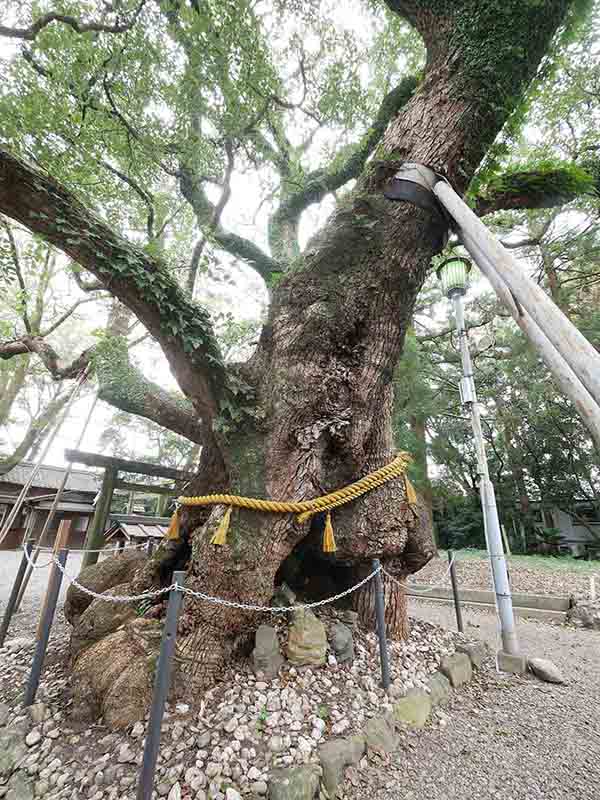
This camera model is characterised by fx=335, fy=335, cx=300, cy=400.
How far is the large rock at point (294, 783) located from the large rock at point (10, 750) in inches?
51.2

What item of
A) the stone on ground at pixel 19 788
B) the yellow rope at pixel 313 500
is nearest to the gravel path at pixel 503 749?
the yellow rope at pixel 313 500

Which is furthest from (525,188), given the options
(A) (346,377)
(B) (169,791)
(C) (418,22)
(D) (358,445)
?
(B) (169,791)

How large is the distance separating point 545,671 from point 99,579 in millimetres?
4218

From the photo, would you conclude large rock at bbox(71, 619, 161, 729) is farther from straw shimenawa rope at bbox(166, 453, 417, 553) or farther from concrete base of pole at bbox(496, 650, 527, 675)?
concrete base of pole at bbox(496, 650, 527, 675)

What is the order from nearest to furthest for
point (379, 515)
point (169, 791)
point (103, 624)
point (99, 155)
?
point (169, 791), point (103, 624), point (379, 515), point (99, 155)

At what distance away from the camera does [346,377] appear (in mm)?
2795

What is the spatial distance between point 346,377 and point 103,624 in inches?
104

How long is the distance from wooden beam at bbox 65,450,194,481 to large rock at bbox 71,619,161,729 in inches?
145

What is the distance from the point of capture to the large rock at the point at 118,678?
6.23 feet

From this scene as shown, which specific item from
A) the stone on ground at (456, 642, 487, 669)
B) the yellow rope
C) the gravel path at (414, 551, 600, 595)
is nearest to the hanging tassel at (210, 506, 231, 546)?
the yellow rope

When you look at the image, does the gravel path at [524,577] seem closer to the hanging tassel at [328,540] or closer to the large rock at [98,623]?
the hanging tassel at [328,540]

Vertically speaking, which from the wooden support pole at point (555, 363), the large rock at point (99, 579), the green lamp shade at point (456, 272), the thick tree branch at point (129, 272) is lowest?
the large rock at point (99, 579)

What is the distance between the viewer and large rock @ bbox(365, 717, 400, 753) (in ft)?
6.26

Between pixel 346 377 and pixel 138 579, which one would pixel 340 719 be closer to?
pixel 138 579
